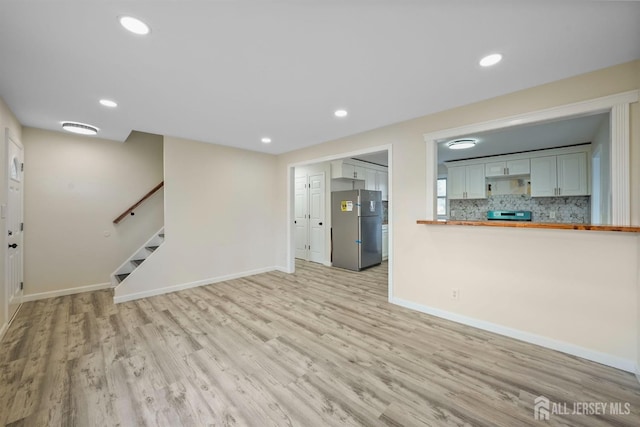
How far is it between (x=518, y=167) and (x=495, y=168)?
1.22 feet

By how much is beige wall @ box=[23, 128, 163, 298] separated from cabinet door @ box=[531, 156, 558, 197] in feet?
23.1

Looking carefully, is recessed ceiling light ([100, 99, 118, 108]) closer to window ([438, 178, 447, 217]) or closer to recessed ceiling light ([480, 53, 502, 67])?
recessed ceiling light ([480, 53, 502, 67])

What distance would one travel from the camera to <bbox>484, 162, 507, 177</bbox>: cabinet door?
16.4 feet

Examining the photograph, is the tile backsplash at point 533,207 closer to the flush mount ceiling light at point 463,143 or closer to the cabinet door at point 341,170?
the flush mount ceiling light at point 463,143

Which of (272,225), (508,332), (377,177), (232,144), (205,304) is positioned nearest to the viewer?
(508,332)

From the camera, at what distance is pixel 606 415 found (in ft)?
5.15

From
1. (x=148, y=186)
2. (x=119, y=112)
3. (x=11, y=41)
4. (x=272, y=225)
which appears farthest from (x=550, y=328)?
(x=148, y=186)

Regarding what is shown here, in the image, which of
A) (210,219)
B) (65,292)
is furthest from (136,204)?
(65,292)

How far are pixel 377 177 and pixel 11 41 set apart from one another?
19.7ft

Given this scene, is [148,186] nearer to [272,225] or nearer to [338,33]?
[272,225]

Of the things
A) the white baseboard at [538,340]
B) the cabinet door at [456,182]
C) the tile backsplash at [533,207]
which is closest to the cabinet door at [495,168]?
the cabinet door at [456,182]

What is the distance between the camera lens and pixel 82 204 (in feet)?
12.9

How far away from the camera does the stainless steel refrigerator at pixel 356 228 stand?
208 inches

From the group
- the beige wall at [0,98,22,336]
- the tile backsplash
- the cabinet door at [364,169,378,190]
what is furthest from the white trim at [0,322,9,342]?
the tile backsplash
